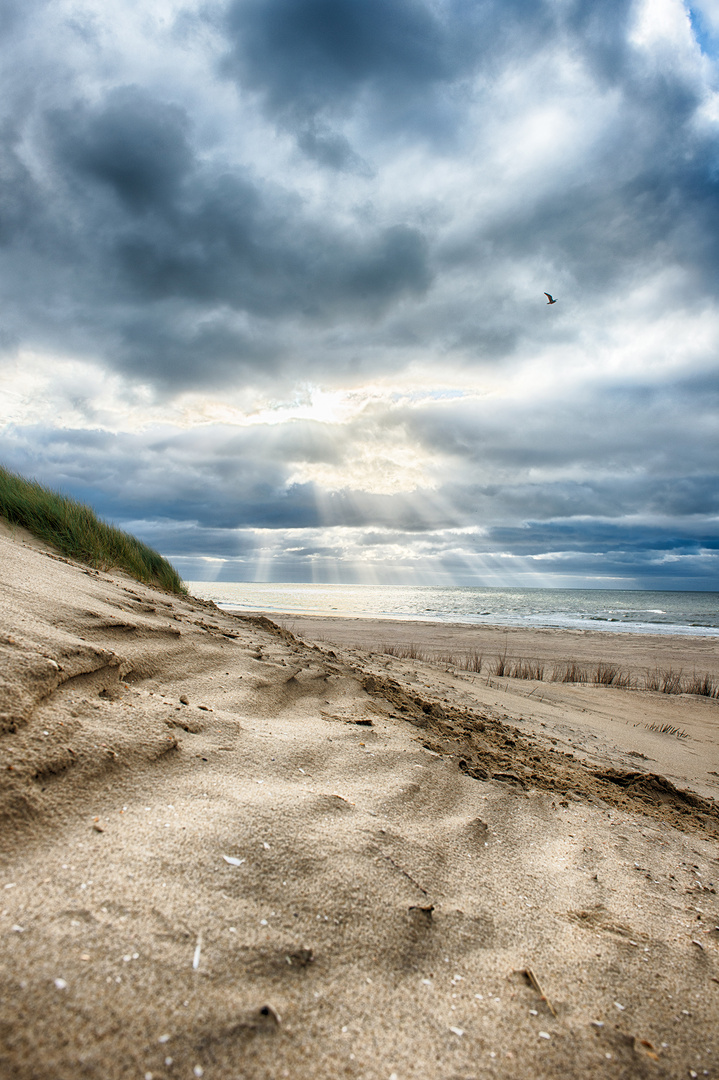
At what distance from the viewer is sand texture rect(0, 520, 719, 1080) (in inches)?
51.3

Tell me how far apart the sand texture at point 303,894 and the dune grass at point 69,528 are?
12.6 feet

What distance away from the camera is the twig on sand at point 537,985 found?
160 cm

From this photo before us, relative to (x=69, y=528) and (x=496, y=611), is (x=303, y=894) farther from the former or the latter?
(x=496, y=611)

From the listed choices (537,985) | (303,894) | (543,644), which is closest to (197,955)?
(303,894)

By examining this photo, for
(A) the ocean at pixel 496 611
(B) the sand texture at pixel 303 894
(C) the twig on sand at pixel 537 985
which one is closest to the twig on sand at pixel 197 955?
(B) the sand texture at pixel 303 894

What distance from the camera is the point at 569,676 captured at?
10.9 metres

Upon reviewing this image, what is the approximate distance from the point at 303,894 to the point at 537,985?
81cm

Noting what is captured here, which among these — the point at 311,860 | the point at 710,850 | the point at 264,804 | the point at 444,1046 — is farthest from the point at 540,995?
the point at 710,850

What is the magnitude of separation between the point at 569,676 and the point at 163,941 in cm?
1087

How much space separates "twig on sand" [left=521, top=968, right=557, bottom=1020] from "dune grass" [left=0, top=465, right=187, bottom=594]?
697 cm

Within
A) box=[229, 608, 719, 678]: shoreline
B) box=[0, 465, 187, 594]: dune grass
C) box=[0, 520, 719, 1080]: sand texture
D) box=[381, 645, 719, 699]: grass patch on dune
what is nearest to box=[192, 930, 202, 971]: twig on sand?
box=[0, 520, 719, 1080]: sand texture

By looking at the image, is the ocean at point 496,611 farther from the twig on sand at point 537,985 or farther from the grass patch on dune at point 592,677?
the twig on sand at point 537,985

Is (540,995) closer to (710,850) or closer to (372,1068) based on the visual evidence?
(372,1068)

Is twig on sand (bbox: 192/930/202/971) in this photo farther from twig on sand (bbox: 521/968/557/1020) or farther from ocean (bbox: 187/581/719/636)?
ocean (bbox: 187/581/719/636)
